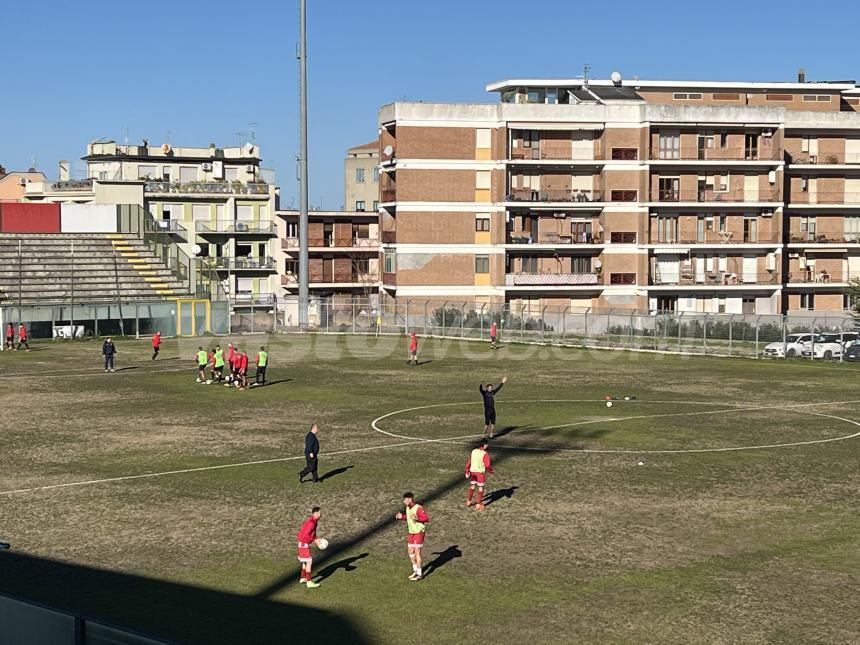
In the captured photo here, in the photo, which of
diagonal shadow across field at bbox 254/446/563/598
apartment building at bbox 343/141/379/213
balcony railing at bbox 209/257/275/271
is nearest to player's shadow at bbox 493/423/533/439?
diagonal shadow across field at bbox 254/446/563/598

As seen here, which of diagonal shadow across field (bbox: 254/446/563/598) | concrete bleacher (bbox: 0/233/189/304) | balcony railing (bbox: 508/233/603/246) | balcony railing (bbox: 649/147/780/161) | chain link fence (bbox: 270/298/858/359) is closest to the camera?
diagonal shadow across field (bbox: 254/446/563/598)

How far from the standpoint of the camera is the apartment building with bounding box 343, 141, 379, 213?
429 feet

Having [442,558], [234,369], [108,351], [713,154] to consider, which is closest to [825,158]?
[713,154]

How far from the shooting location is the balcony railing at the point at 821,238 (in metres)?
91.6

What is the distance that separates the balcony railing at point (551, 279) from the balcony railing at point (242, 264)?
30417mm

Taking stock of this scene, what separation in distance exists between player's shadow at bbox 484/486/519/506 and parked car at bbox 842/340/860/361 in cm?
3807

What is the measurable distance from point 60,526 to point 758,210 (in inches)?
2915

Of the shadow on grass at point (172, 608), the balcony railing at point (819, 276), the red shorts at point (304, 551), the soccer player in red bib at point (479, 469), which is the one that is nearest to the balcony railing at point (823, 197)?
the balcony railing at point (819, 276)

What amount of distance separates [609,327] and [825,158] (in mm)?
35446

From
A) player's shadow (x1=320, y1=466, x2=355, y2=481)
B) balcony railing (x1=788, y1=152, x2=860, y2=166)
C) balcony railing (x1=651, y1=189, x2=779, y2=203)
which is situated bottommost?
player's shadow (x1=320, y1=466, x2=355, y2=481)

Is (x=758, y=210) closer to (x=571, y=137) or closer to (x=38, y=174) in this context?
(x=571, y=137)

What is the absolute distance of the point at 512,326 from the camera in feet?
238

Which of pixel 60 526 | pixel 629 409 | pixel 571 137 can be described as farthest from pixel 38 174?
pixel 60 526

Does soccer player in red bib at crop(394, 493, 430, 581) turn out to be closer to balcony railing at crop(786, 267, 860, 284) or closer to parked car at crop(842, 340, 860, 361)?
parked car at crop(842, 340, 860, 361)
